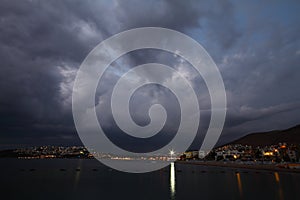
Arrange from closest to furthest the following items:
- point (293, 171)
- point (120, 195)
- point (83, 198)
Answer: point (83, 198) < point (120, 195) < point (293, 171)

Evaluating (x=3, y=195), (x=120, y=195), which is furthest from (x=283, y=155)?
(x=3, y=195)

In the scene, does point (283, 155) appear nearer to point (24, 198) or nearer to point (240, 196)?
point (240, 196)

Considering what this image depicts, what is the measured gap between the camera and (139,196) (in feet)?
142

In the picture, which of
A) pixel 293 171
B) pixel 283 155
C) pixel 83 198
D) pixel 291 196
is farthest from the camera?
pixel 283 155

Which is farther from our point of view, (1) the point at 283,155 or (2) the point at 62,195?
(1) the point at 283,155

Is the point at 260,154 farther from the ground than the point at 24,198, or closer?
farther from the ground

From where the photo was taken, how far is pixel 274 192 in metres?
43.9

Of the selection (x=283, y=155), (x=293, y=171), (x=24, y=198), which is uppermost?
(x=283, y=155)

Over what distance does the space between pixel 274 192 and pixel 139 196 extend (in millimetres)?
26166

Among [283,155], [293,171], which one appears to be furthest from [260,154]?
[293,171]

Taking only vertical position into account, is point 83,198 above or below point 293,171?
below

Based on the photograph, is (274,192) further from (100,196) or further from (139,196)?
(100,196)

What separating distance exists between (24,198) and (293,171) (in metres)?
84.1

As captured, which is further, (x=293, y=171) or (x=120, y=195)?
(x=293, y=171)
